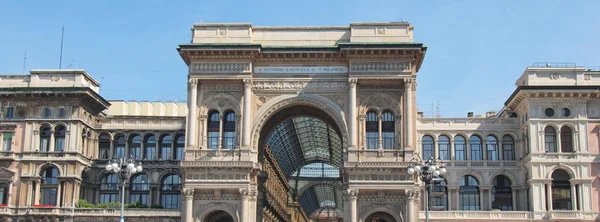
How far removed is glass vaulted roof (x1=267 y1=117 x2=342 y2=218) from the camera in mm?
94688

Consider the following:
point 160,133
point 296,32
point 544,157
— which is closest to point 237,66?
point 296,32

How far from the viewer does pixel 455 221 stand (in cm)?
6956

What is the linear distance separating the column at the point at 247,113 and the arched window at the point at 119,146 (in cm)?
1973

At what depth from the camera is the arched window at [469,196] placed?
7250 cm

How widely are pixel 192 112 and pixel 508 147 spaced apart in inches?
1183

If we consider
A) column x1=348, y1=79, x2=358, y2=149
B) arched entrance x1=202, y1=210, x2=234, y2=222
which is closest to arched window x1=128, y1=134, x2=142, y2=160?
arched entrance x1=202, y1=210, x2=234, y2=222

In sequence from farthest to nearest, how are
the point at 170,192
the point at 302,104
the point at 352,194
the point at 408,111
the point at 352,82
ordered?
1. the point at 170,192
2. the point at 302,104
3. the point at 352,82
4. the point at 408,111
5. the point at 352,194

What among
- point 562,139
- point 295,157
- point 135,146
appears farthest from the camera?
point 295,157

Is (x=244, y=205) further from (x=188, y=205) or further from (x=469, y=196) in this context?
(x=469, y=196)

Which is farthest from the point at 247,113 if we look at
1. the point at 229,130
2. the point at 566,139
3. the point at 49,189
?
the point at 566,139

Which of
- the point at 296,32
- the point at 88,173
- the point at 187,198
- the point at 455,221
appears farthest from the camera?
the point at 88,173

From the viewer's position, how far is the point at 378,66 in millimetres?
62219

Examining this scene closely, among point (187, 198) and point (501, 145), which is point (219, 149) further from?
point (501, 145)

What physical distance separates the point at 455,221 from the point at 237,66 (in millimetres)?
23841
